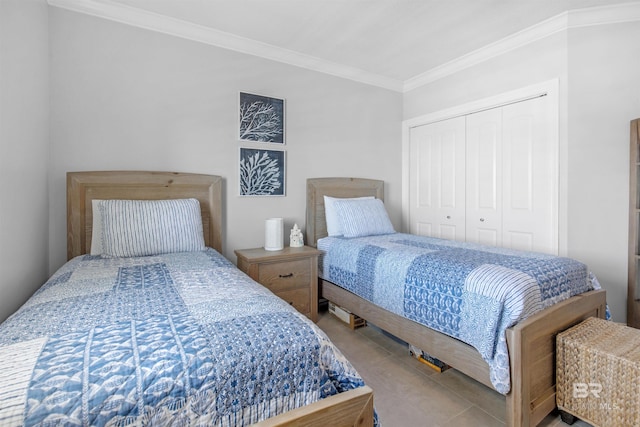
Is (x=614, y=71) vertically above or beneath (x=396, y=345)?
above

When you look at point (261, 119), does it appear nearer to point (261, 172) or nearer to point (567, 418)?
point (261, 172)

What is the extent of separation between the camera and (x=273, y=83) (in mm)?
2879

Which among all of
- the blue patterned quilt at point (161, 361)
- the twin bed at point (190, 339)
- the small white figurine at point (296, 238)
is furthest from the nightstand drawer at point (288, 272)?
the blue patterned quilt at point (161, 361)

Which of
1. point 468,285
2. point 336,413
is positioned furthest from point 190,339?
point 468,285

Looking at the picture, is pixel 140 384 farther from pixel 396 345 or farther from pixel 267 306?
pixel 396 345

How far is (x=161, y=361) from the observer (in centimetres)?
74

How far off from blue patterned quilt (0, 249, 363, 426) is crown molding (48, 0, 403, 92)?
2065 millimetres

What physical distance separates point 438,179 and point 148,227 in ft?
9.44

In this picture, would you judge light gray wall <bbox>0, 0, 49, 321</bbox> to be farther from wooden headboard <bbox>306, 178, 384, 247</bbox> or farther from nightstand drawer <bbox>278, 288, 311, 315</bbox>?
wooden headboard <bbox>306, 178, 384, 247</bbox>

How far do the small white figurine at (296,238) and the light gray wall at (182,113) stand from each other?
7.2 inches

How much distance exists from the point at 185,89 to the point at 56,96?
2.72 ft

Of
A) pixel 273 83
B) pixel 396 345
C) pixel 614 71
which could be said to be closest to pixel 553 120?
pixel 614 71

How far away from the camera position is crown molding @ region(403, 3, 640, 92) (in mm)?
2248

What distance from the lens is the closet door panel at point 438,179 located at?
3.25 meters
